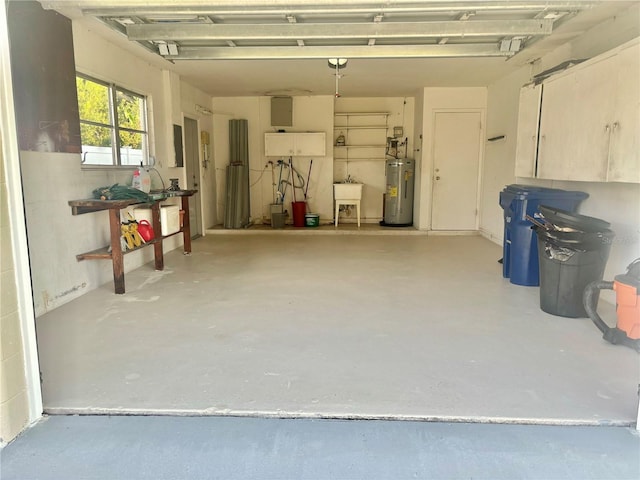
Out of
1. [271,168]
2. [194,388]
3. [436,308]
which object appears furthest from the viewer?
[271,168]

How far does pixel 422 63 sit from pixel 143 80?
12.1 ft

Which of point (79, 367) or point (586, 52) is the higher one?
point (586, 52)

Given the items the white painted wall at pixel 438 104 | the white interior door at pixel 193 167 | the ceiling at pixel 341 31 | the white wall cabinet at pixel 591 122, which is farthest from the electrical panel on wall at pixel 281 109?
the white wall cabinet at pixel 591 122

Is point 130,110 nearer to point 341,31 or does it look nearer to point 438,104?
point 341,31

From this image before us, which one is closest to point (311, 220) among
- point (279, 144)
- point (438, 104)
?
point (279, 144)

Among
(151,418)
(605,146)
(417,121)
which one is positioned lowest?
(151,418)

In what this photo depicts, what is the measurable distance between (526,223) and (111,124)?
14.9 ft

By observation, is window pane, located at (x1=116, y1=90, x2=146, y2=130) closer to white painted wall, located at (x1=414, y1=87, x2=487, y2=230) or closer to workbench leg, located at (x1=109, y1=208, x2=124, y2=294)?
workbench leg, located at (x1=109, y1=208, x2=124, y2=294)

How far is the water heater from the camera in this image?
8414mm

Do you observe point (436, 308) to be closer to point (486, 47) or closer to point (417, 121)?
point (486, 47)

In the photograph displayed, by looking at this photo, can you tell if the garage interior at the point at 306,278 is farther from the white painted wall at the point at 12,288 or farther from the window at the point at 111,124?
the window at the point at 111,124

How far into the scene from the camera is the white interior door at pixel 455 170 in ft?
25.7

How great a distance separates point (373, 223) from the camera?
909 centimetres

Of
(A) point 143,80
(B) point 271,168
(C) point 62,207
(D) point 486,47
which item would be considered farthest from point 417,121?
(C) point 62,207
